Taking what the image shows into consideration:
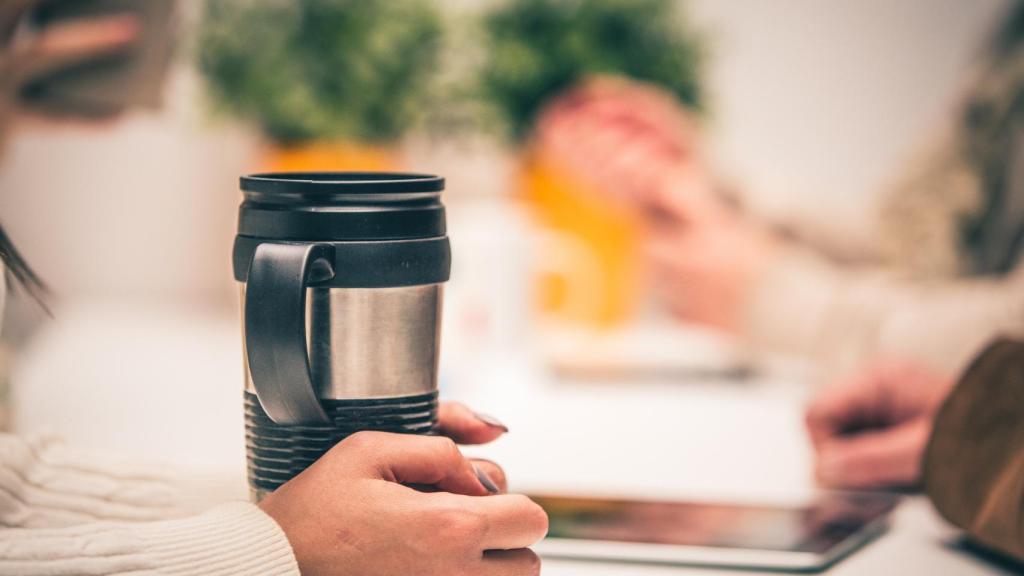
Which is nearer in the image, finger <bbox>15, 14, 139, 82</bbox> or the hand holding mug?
the hand holding mug

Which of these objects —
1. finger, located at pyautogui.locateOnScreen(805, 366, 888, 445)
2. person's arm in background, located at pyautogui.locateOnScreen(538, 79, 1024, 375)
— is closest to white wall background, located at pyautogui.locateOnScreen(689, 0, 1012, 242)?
person's arm in background, located at pyautogui.locateOnScreen(538, 79, 1024, 375)

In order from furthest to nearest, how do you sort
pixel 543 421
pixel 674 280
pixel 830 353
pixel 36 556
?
1. pixel 674 280
2. pixel 830 353
3. pixel 543 421
4. pixel 36 556

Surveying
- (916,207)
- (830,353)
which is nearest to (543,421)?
(830,353)

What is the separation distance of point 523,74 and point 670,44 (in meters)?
0.21

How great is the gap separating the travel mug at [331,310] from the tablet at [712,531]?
188 millimetres

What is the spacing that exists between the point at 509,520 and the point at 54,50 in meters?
0.75

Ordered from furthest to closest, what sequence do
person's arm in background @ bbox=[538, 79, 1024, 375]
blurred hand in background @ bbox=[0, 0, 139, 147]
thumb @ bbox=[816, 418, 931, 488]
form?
person's arm in background @ bbox=[538, 79, 1024, 375] → blurred hand in background @ bbox=[0, 0, 139, 147] → thumb @ bbox=[816, 418, 931, 488]

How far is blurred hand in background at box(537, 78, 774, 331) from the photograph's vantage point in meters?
1.34

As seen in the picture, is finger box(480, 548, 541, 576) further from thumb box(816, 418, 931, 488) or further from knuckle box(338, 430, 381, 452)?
thumb box(816, 418, 931, 488)

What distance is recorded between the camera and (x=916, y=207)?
4.67ft

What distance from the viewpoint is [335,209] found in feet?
1.36

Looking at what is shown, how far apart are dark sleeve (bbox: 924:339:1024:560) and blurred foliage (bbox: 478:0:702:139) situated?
833mm

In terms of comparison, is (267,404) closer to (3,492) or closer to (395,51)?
(3,492)

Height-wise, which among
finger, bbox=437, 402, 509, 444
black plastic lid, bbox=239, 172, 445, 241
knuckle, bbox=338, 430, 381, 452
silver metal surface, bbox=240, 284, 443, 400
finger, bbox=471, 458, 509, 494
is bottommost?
finger, bbox=471, 458, 509, 494
